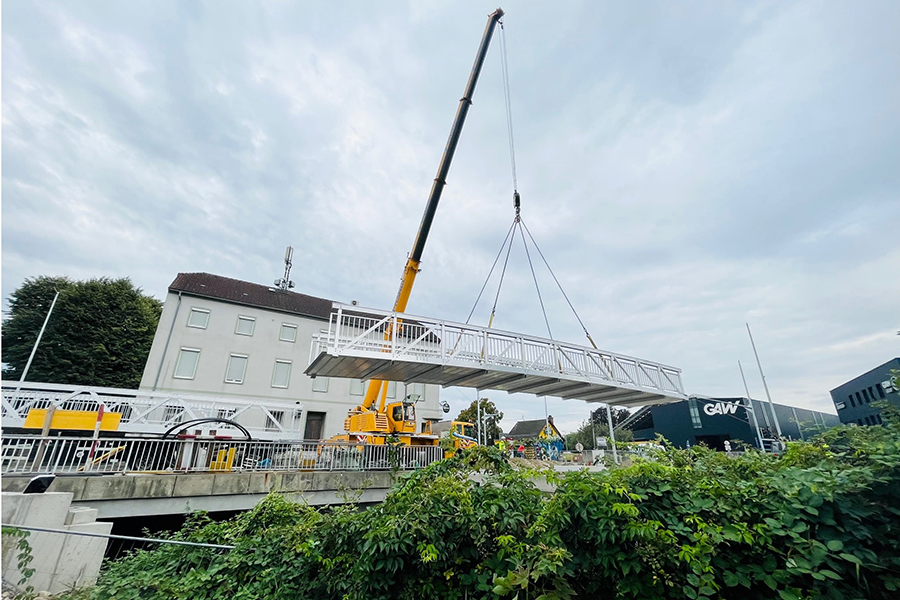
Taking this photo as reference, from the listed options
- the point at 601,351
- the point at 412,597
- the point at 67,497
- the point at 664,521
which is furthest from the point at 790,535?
the point at 67,497

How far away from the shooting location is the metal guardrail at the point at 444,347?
30.3 ft

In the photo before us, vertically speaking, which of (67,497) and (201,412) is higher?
(201,412)

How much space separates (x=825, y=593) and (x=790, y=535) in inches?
12.0

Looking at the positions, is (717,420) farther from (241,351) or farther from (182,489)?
(182,489)

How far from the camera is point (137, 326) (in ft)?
106

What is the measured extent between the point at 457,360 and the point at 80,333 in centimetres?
3494

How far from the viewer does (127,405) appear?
13.5 meters

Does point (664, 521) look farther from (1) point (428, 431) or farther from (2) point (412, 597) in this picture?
(1) point (428, 431)

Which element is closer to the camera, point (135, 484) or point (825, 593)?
point (825, 593)

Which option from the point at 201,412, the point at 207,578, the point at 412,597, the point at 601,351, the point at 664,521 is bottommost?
the point at 207,578

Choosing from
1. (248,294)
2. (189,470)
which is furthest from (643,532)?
(248,294)

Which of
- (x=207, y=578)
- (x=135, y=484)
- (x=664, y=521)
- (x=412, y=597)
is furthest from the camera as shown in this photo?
(x=135, y=484)

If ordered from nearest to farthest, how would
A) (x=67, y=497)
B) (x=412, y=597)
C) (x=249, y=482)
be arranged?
(x=412, y=597) < (x=67, y=497) < (x=249, y=482)

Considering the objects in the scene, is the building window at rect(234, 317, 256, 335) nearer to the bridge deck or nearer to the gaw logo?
the bridge deck
